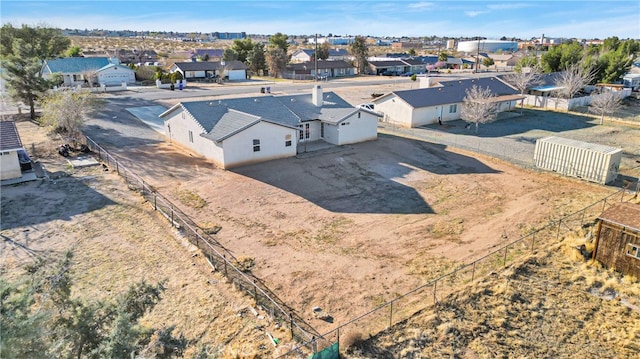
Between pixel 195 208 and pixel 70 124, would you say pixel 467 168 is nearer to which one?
pixel 195 208

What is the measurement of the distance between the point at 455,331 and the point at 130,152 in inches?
1091

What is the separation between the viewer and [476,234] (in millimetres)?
21172

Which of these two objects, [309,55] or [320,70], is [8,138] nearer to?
[320,70]

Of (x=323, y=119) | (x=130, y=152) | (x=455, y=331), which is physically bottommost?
(x=455, y=331)

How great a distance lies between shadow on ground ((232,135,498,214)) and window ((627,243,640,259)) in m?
9.11

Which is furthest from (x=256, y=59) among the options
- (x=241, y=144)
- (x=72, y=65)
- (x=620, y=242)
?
(x=620, y=242)

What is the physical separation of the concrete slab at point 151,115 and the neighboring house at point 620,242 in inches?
1373

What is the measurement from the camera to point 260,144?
3084cm

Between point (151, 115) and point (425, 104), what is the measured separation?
29419 mm

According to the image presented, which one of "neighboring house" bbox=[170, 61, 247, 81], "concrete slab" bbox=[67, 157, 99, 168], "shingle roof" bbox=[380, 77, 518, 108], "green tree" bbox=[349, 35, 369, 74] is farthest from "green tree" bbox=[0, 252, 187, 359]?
"green tree" bbox=[349, 35, 369, 74]

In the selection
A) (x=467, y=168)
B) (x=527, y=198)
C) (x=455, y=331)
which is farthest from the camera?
(x=467, y=168)

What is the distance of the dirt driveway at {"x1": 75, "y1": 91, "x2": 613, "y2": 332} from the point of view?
17281mm

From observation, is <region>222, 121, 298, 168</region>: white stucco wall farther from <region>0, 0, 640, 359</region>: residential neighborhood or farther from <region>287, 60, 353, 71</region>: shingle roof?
<region>287, 60, 353, 71</region>: shingle roof

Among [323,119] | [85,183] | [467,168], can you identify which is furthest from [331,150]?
[85,183]
